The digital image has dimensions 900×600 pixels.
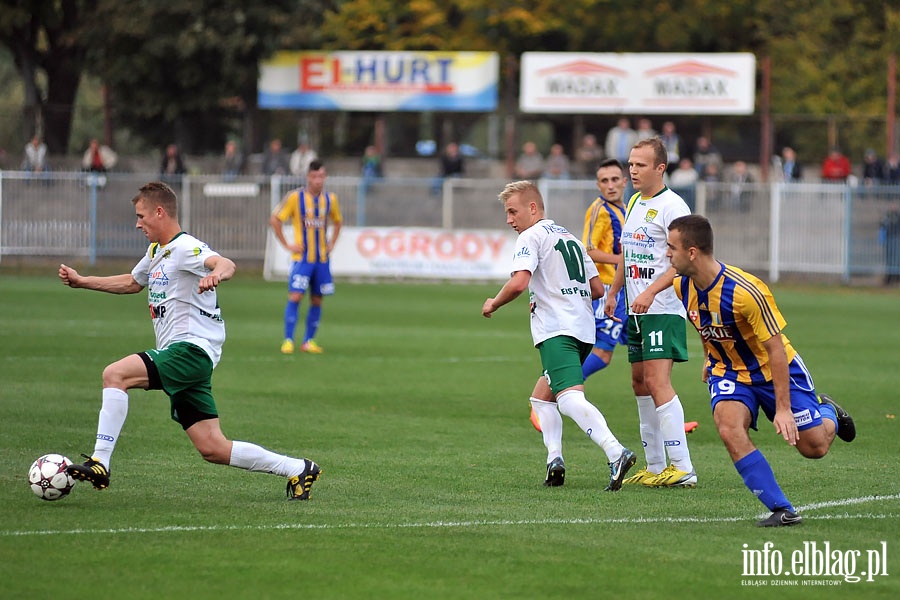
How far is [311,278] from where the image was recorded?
17516 millimetres

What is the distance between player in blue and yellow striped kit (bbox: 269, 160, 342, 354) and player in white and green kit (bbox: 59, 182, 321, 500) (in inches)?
353

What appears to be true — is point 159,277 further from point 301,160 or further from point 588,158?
point 588,158

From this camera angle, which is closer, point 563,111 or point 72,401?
point 72,401

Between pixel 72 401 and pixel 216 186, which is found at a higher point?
pixel 216 186

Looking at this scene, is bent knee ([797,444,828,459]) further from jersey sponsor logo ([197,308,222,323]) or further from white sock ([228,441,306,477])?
jersey sponsor logo ([197,308,222,323])

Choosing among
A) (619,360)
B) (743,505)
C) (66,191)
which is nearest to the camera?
(743,505)

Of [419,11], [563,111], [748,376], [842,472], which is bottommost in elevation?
[842,472]

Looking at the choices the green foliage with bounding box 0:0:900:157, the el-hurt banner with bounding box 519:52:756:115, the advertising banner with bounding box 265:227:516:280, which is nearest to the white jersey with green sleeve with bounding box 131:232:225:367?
the advertising banner with bounding box 265:227:516:280

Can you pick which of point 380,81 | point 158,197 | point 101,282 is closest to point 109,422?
point 101,282

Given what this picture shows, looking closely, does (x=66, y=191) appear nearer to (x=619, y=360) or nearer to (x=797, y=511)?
(x=619, y=360)

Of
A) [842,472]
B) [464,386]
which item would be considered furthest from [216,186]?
[842,472]

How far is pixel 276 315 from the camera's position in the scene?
22656mm

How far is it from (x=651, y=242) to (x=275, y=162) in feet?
84.9

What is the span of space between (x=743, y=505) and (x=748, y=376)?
103cm
